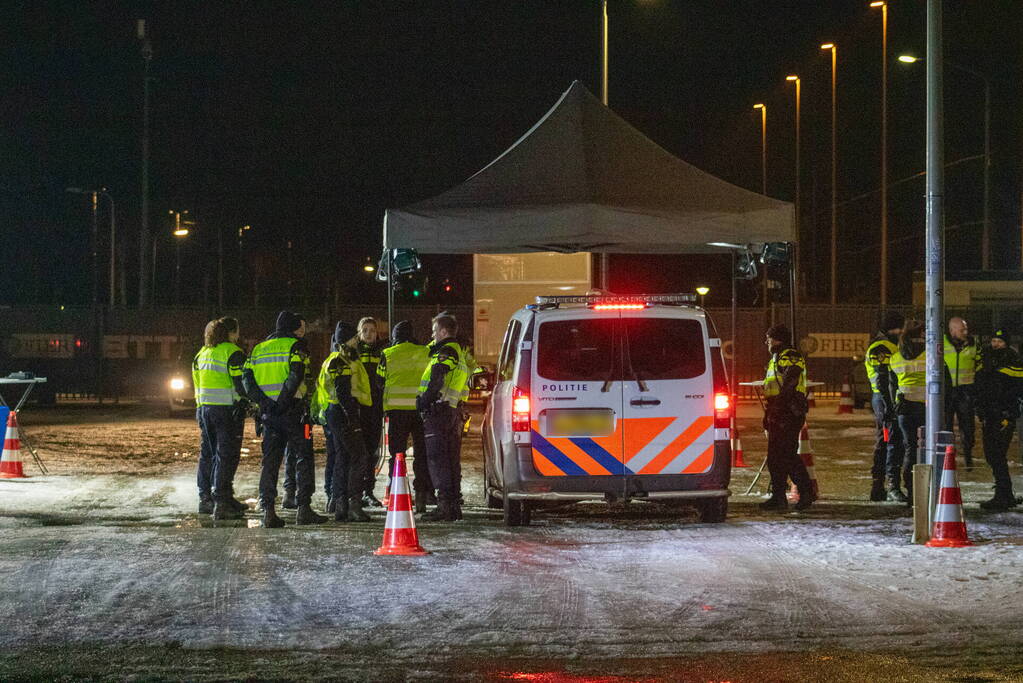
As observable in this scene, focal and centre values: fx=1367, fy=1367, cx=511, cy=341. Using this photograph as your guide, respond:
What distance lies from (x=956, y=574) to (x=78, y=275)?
249 feet

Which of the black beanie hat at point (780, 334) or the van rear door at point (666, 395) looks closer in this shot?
the van rear door at point (666, 395)

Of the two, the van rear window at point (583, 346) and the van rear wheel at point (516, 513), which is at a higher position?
the van rear window at point (583, 346)

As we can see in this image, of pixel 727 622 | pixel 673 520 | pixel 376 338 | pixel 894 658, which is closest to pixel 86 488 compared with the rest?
pixel 376 338

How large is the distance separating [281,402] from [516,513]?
7.21ft

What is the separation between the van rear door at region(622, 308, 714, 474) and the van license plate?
146 millimetres

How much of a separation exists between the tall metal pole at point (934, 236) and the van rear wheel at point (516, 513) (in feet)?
10.9

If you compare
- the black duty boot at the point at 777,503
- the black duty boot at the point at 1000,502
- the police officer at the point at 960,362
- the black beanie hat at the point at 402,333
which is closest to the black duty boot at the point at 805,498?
the black duty boot at the point at 777,503

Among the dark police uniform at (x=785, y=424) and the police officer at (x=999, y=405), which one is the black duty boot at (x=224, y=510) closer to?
the dark police uniform at (x=785, y=424)

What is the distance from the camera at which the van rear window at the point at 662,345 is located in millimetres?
11094

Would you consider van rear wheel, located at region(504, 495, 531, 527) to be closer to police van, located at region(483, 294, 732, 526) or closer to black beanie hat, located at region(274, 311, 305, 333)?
police van, located at region(483, 294, 732, 526)

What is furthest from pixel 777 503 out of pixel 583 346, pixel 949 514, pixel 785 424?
pixel 583 346

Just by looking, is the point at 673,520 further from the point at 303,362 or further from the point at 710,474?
the point at 303,362

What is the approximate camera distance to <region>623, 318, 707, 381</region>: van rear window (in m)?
11.1

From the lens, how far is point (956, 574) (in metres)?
9.12
